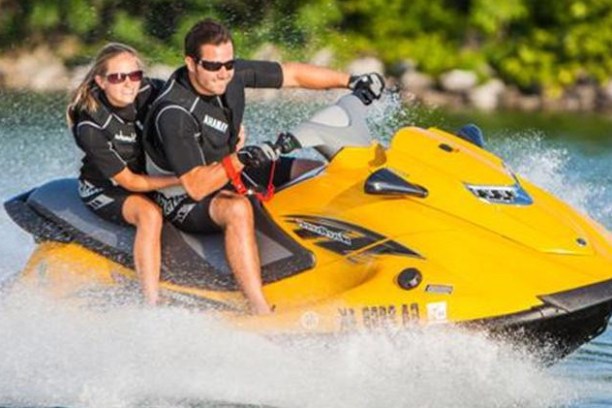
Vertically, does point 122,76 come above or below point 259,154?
above

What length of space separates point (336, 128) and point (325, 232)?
0.42 metres

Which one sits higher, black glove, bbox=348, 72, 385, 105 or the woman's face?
the woman's face

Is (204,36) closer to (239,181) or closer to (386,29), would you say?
(239,181)

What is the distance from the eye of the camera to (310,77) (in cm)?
805

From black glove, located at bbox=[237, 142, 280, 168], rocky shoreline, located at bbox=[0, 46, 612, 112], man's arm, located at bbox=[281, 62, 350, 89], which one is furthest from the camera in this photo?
rocky shoreline, located at bbox=[0, 46, 612, 112]

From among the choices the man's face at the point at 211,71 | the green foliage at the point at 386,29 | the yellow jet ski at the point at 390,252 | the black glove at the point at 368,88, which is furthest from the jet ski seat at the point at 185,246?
the green foliage at the point at 386,29

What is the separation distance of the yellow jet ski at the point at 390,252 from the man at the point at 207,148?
0.45 ft

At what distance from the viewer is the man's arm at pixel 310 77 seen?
7996 millimetres

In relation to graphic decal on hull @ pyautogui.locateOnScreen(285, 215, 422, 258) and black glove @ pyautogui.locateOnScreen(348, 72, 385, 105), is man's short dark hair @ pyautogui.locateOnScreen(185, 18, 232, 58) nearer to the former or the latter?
black glove @ pyautogui.locateOnScreen(348, 72, 385, 105)

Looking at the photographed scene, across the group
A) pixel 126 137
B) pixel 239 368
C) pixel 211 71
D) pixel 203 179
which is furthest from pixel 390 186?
pixel 126 137

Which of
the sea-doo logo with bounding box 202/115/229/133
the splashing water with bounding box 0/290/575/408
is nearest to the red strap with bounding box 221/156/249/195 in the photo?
the sea-doo logo with bounding box 202/115/229/133

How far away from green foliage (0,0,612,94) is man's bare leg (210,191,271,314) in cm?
1423

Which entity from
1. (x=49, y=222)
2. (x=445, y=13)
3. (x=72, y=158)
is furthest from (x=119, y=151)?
(x=445, y=13)

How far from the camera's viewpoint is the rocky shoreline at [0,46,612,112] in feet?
71.4
